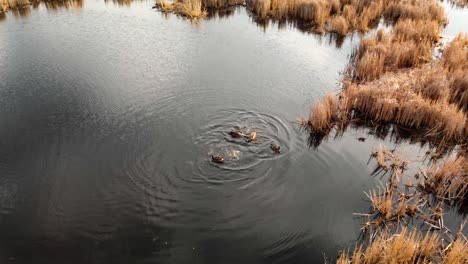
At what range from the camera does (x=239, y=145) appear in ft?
31.3

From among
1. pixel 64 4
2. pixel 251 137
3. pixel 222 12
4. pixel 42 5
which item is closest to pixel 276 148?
pixel 251 137

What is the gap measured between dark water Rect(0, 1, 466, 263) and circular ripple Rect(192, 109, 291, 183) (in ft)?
0.13

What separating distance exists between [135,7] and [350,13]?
1151cm

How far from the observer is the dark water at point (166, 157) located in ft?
24.1

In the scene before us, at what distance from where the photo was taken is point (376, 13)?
19625 millimetres

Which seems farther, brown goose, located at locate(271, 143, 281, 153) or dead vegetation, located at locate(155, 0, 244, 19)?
dead vegetation, located at locate(155, 0, 244, 19)

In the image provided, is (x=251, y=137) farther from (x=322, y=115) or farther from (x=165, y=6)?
(x=165, y=6)

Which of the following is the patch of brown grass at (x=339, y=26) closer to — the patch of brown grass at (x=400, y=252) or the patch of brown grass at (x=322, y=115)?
the patch of brown grass at (x=322, y=115)

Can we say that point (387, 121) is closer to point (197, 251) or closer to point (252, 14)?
point (197, 251)

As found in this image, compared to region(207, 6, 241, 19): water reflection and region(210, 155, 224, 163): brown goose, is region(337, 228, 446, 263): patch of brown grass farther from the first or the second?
region(207, 6, 241, 19): water reflection

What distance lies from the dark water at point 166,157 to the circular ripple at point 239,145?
0.04 m

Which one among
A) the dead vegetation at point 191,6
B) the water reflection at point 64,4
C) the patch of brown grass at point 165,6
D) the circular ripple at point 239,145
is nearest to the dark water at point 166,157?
the circular ripple at point 239,145

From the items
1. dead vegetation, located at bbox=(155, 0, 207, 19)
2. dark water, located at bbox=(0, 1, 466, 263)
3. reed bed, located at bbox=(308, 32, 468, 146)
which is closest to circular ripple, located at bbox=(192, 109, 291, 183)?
dark water, located at bbox=(0, 1, 466, 263)

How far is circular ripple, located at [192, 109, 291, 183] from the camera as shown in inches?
346
